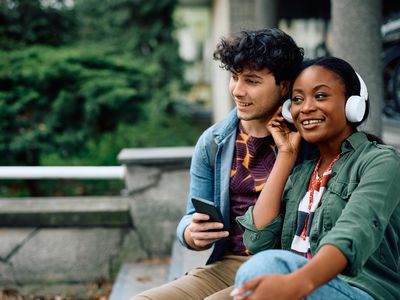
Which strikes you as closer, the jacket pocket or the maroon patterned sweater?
the jacket pocket

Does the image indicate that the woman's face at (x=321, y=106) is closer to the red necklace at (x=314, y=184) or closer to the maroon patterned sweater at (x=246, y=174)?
the red necklace at (x=314, y=184)

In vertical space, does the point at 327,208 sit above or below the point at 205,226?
above

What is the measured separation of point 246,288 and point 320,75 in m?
0.85

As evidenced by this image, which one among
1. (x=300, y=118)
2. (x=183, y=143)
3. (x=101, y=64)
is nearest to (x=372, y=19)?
(x=300, y=118)

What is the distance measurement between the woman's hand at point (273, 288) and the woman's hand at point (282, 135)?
73cm

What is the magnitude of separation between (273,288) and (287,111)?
2.79 feet

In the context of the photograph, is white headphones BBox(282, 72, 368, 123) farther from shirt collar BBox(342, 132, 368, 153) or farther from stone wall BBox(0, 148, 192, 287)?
stone wall BBox(0, 148, 192, 287)

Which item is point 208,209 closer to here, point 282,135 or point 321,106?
point 282,135

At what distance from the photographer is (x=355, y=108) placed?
1.86 metres

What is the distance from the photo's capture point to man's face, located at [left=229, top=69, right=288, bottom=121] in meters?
2.24

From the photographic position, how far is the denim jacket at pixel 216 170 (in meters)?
2.36

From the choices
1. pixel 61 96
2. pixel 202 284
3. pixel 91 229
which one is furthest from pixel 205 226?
pixel 61 96

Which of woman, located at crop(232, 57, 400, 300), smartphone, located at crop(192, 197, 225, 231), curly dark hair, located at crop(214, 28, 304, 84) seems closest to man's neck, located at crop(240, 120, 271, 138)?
woman, located at crop(232, 57, 400, 300)

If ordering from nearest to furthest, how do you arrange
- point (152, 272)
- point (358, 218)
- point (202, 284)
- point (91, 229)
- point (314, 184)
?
point (358, 218)
point (314, 184)
point (202, 284)
point (152, 272)
point (91, 229)
